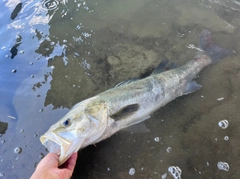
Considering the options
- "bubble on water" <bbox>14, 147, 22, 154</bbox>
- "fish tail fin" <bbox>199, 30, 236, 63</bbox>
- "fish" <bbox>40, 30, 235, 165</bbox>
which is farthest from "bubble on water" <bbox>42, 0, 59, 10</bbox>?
"bubble on water" <bbox>14, 147, 22, 154</bbox>

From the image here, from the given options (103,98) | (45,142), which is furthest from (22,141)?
(103,98)

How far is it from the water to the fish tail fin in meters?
0.13

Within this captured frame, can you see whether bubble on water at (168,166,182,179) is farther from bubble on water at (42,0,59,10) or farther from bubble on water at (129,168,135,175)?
bubble on water at (42,0,59,10)

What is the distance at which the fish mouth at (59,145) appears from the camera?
262 cm

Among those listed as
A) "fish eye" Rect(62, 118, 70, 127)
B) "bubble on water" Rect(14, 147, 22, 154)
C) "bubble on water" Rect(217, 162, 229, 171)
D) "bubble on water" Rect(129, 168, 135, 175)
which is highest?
"fish eye" Rect(62, 118, 70, 127)

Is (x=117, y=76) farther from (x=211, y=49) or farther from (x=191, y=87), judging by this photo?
(x=211, y=49)

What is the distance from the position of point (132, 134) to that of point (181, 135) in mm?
661

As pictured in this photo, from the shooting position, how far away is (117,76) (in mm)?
4211

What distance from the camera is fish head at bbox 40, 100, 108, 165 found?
266 cm

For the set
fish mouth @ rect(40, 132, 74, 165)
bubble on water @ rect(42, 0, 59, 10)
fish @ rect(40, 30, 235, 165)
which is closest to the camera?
fish mouth @ rect(40, 132, 74, 165)

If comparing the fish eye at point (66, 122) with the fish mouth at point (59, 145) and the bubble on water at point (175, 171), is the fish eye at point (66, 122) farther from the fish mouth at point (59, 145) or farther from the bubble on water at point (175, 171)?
the bubble on water at point (175, 171)

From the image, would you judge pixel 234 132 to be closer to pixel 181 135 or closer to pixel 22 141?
pixel 181 135

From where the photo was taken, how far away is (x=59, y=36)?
510cm

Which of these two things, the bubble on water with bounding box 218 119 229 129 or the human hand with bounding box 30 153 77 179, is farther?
the bubble on water with bounding box 218 119 229 129
